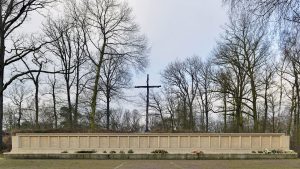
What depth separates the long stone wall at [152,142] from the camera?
33.9 meters

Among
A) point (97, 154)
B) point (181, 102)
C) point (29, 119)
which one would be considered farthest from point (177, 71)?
point (97, 154)

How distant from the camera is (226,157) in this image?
32.1 m

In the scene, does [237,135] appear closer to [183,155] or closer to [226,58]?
[183,155]

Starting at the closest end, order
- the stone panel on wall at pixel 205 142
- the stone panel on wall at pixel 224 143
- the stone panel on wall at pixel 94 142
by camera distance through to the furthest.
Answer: the stone panel on wall at pixel 94 142, the stone panel on wall at pixel 205 142, the stone panel on wall at pixel 224 143

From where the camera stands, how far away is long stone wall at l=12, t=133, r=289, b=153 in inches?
1334

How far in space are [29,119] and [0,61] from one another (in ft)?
122

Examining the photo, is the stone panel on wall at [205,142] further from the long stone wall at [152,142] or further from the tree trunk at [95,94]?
the tree trunk at [95,94]

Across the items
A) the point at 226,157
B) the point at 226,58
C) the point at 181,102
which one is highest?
the point at 226,58

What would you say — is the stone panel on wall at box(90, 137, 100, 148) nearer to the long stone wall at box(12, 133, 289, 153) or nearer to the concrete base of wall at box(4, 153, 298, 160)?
the long stone wall at box(12, 133, 289, 153)

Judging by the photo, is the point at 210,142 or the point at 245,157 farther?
the point at 210,142
